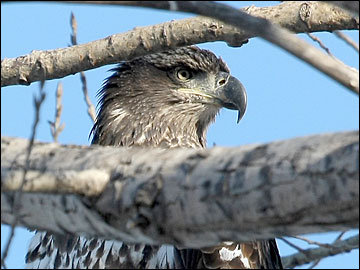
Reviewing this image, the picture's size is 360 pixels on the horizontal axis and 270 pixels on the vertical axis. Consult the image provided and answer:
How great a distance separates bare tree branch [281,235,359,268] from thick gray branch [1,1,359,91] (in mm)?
1267

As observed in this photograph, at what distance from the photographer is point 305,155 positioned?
2.74 metres

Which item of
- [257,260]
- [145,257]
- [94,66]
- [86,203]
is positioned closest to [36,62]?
[94,66]

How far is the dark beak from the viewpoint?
22.3 feet

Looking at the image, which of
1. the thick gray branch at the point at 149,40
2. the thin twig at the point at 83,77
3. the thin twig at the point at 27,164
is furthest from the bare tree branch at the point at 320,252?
the thin twig at the point at 27,164

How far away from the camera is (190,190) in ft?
9.37

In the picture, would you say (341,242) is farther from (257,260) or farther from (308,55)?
(308,55)

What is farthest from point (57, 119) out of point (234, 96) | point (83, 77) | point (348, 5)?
point (348, 5)

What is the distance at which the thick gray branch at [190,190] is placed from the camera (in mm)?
2688

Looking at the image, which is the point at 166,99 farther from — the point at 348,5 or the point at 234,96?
the point at 348,5

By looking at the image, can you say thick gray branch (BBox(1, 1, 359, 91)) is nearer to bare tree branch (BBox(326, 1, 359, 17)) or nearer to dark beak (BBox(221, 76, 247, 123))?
dark beak (BBox(221, 76, 247, 123))

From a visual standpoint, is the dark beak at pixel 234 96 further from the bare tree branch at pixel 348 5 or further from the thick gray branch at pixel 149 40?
the bare tree branch at pixel 348 5

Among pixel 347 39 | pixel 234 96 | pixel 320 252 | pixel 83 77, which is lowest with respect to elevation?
pixel 320 252

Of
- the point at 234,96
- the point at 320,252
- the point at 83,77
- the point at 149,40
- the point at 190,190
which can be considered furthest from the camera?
the point at 234,96

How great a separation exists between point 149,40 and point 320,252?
171 cm
